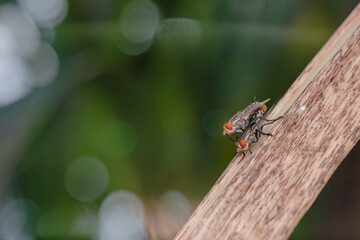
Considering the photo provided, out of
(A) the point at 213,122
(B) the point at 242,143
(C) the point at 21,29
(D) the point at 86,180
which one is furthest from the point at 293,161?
(C) the point at 21,29

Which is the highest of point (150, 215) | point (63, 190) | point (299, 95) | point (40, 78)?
point (299, 95)

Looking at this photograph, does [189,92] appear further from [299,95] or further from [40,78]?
[299,95]

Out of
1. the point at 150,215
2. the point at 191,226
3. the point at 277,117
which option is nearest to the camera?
the point at 191,226

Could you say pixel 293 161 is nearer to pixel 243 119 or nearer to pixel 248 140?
pixel 248 140

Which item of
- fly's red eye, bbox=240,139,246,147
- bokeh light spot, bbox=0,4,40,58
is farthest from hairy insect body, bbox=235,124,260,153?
bokeh light spot, bbox=0,4,40,58

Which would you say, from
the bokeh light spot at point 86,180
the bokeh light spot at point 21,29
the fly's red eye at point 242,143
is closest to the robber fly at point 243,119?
the fly's red eye at point 242,143

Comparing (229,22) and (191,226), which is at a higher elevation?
(229,22)

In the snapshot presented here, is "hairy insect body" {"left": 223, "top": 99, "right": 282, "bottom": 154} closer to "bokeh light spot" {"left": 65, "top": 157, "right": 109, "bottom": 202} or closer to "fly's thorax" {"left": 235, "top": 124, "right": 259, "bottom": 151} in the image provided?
"fly's thorax" {"left": 235, "top": 124, "right": 259, "bottom": 151}

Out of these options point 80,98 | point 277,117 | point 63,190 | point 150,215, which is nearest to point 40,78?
point 80,98

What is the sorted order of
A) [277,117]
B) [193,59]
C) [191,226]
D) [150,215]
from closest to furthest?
Result: 1. [191,226]
2. [277,117]
3. [150,215]
4. [193,59]
